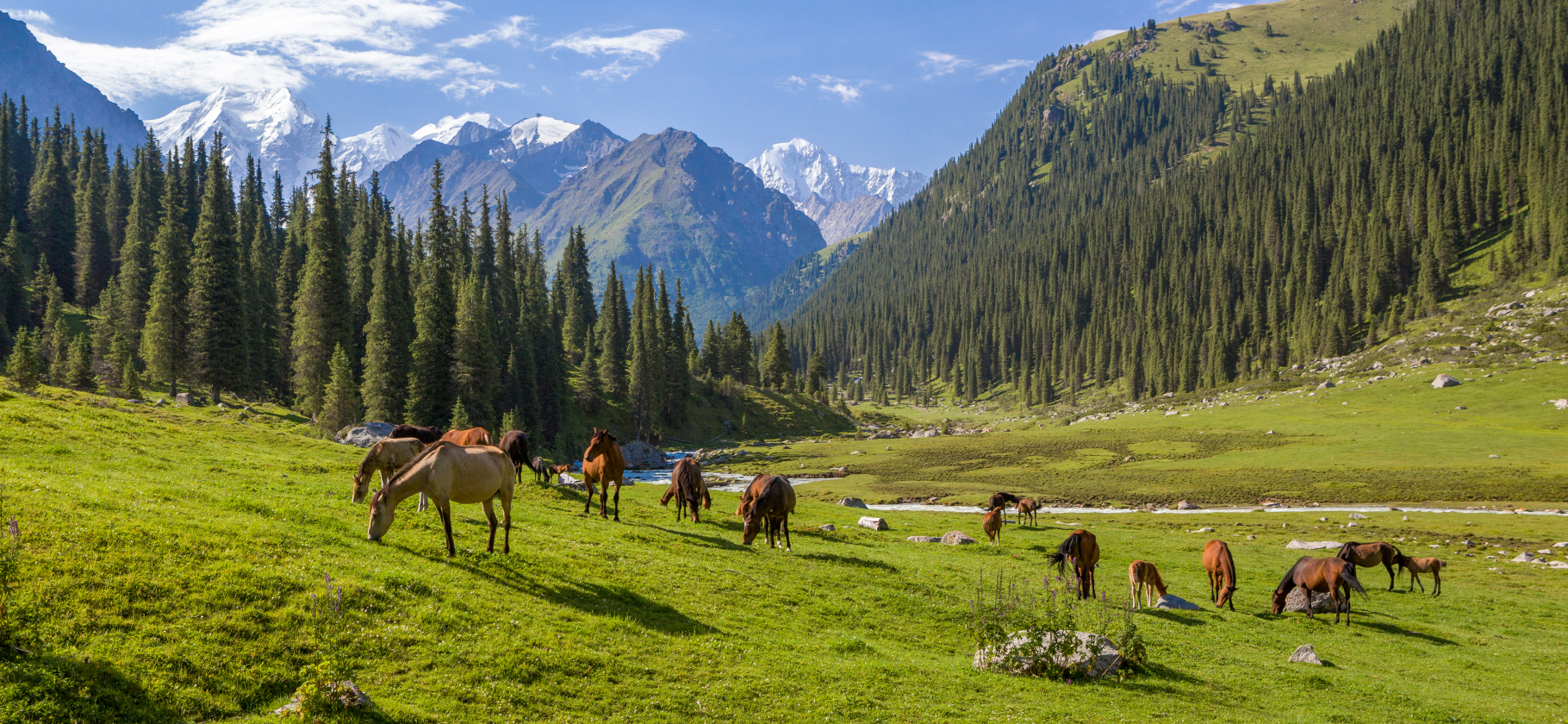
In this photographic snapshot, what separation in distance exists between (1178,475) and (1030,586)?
55.8 meters

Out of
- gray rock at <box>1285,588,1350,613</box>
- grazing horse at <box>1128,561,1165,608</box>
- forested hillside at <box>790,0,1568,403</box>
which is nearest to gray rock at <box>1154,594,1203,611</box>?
grazing horse at <box>1128,561,1165,608</box>

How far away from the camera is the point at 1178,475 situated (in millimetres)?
71375

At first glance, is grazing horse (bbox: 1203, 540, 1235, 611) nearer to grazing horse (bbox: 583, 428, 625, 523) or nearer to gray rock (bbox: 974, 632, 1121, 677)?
gray rock (bbox: 974, 632, 1121, 677)

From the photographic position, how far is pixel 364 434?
46.9 metres

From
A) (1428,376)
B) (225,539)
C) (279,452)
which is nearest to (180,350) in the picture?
A: (279,452)

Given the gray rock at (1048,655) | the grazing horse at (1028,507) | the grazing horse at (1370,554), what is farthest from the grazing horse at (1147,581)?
the grazing horse at (1028,507)

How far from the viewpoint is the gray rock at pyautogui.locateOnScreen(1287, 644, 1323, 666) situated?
746 inches

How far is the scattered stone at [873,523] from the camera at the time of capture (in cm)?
3925

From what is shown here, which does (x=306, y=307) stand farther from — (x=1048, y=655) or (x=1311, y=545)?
(x=1311, y=545)

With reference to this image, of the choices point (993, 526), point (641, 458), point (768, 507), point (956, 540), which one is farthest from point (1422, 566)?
point (641, 458)

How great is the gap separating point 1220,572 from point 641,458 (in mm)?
75362

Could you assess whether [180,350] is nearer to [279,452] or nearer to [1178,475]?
[279,452]

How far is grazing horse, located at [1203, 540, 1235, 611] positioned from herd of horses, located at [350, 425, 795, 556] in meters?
15.5

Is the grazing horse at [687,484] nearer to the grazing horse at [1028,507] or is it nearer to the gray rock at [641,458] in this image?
the grazing horse at [1028,507]
